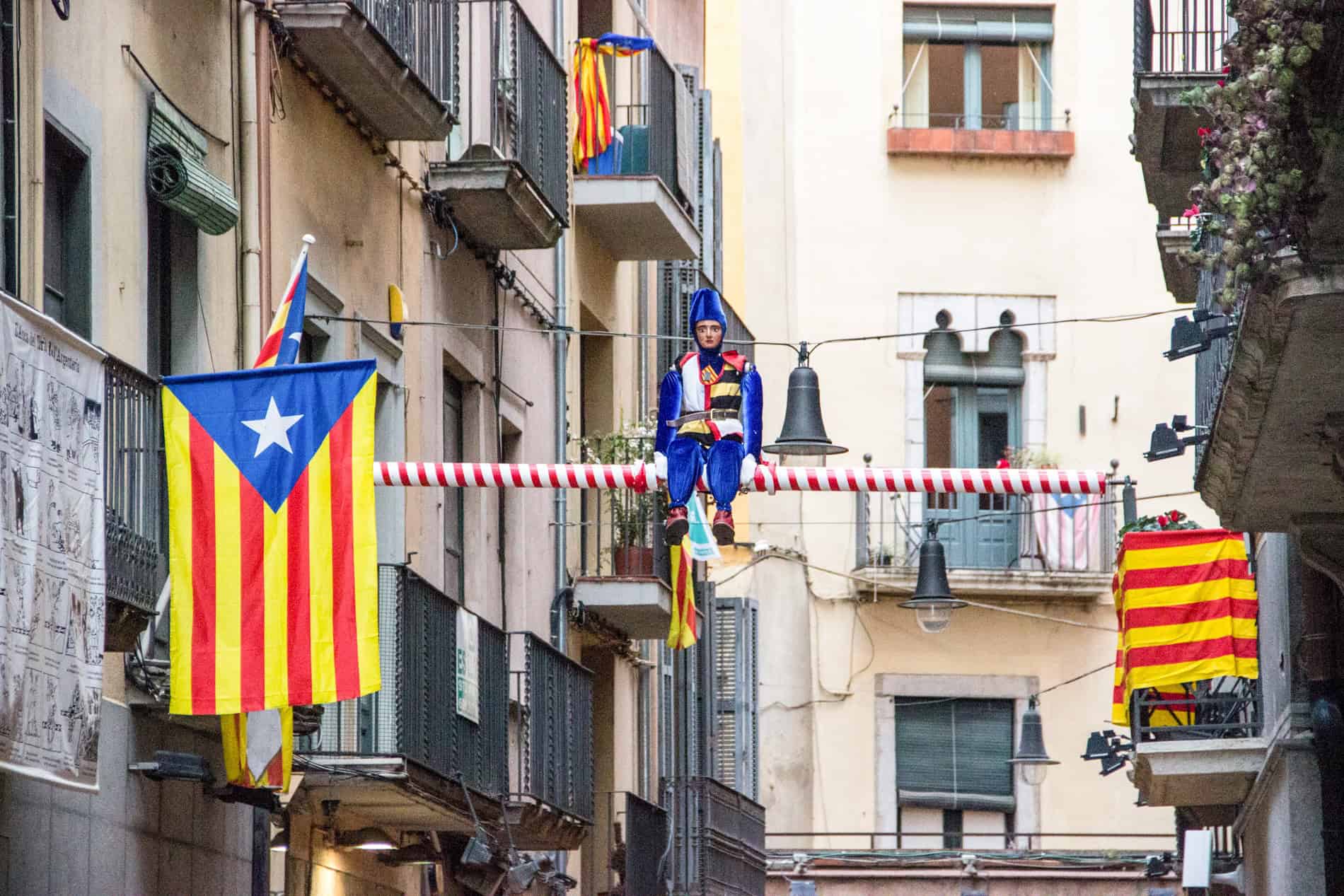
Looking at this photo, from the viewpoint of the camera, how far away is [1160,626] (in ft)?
75.7

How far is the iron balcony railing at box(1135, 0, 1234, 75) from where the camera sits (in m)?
18.1

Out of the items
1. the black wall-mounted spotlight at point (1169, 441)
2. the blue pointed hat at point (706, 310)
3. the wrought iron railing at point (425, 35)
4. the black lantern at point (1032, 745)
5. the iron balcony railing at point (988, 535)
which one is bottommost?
the black lantern at point (1032, 745)

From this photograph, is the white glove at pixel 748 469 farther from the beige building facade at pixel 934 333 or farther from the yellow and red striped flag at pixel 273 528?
the beige building facade at pixel 934 333

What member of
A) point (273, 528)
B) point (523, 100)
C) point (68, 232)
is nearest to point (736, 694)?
point (523, 100)

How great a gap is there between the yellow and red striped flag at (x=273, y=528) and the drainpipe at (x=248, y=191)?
250 cm

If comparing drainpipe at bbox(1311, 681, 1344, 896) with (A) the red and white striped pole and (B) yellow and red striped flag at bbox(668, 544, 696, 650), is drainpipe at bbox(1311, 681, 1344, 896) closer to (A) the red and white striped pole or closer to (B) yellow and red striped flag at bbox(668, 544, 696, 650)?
(A) the red and white striped pole

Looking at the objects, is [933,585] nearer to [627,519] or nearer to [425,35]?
[627,519]

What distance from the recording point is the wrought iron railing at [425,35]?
16969 millimetres

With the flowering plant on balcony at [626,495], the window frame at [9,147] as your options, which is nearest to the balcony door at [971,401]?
the flowering plant on balcony at [626,495]

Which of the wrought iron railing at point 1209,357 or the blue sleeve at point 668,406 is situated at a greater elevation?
the wrought iron railing at point 1209,357

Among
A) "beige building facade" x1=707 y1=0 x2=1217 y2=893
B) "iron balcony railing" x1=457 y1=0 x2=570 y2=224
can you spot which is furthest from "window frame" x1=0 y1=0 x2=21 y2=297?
"beige building facade" x1=707 y1=0 x2=1217 y2=893

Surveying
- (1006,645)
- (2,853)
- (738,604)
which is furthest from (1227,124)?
(1006,645)

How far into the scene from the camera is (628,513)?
24.5 m

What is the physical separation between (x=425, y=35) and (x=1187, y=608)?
8.02m
